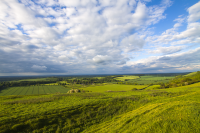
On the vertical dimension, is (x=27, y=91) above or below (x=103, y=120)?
below

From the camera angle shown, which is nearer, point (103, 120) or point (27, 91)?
point (103, 120)

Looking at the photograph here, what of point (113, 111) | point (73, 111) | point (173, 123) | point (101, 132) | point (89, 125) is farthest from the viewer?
point (113, 111)

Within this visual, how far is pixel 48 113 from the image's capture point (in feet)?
48.3

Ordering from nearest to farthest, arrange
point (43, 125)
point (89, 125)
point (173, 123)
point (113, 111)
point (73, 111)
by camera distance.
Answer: point (173, 123), point (43, 125), point (89, 125), point (73, 111), point (113, 111)

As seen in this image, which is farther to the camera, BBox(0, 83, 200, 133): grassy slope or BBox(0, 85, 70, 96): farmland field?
BBox(0, 85, 70, 96): farmland field

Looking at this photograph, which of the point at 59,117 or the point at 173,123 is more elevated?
the point at 173,123

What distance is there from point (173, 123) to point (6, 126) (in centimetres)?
1927

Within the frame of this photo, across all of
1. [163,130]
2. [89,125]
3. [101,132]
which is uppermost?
[163,130]

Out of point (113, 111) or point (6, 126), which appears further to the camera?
point (113, 111)

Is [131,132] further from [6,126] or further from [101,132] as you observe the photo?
[6,126]

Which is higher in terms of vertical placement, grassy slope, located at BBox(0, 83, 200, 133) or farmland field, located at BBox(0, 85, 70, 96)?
grassy slope, located at BBox(0, 83, 200, 133)

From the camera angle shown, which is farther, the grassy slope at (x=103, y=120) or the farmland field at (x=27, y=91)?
the farmland field at (x=27, y=91)

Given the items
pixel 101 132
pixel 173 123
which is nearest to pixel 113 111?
pixel 101 132

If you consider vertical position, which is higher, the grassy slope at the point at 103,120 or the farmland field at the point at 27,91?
the grassy slope at the point at 103,120
